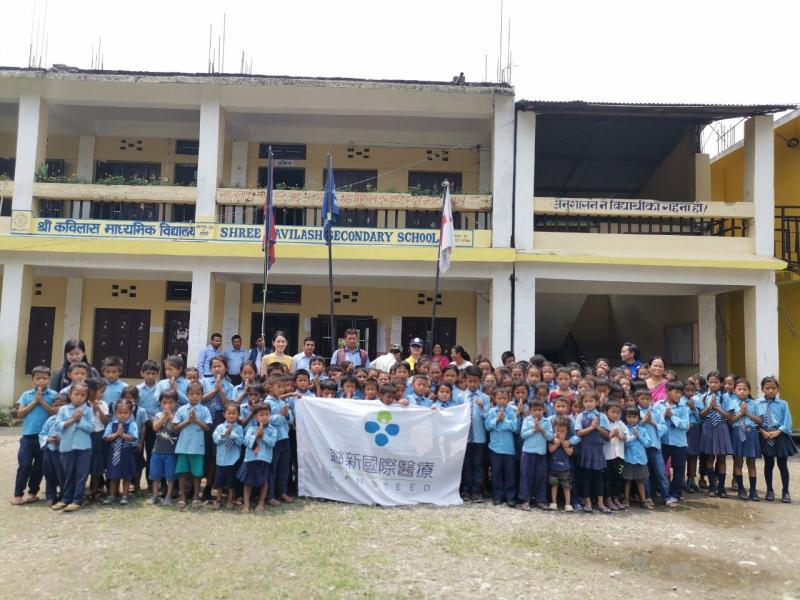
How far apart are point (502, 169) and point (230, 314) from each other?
21.0 feet

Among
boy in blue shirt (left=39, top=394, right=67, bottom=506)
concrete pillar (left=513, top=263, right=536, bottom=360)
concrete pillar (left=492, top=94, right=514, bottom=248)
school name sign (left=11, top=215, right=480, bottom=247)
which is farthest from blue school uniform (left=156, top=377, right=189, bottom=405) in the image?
concrete pillar (left=492, top=94, right=514, bottom=248)

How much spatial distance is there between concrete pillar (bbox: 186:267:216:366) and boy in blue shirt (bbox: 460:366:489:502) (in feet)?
19.6

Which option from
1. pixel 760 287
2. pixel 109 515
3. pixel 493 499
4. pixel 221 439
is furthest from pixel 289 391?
pixel 760 287

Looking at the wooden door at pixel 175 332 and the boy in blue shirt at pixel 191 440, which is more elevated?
the wooden door at pixel 175 332

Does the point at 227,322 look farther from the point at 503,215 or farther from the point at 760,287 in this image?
the point at 760,287

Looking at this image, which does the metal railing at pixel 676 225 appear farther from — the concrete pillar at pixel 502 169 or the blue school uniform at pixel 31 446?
the blue school uniform at pixel 31 446

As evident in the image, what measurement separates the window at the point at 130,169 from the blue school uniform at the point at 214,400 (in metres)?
8.73

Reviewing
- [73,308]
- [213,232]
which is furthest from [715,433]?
[73,308]

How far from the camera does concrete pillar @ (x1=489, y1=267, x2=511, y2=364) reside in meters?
10.8

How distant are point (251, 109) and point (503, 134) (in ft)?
15.2

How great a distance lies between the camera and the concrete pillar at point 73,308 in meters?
13.5

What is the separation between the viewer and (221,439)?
18.7ft

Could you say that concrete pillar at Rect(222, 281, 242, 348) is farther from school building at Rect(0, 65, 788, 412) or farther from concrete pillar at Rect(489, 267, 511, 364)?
concrete pillar at Rect(489, 267, 511, 364)

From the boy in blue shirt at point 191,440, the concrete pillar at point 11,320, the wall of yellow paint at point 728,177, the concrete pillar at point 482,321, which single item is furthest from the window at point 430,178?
the boy in blue shirt at point 191,440
